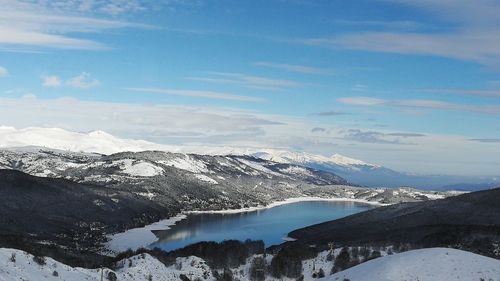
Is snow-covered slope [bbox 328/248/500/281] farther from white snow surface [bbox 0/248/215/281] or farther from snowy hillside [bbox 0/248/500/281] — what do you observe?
white snow surface [bbox 0/248/215/281]

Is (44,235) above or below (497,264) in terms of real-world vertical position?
below

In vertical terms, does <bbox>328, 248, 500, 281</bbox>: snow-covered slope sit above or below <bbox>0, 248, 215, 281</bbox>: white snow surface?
above

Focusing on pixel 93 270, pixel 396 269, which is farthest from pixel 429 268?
pixel 93 270

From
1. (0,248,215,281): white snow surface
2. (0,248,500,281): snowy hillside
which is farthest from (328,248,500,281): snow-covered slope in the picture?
(0,248,215,281): white snow surface

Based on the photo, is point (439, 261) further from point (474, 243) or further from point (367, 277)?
point (474, 243)

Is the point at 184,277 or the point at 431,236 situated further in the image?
the point at 431,236

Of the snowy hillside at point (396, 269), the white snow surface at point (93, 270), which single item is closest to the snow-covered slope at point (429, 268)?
the snowy hillside at point (396, 269)

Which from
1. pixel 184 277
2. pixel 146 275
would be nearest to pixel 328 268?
pixel 184 277

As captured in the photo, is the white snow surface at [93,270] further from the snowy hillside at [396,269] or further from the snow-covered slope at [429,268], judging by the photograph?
the snow-covered slope at [429,268]
